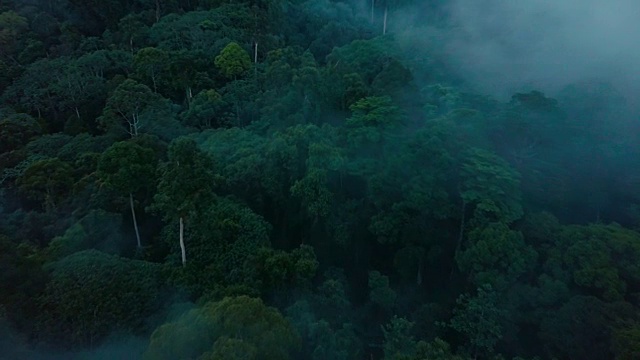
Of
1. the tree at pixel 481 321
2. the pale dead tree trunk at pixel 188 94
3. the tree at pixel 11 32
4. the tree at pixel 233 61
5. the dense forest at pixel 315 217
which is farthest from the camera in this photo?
the tree at pixel 233 61

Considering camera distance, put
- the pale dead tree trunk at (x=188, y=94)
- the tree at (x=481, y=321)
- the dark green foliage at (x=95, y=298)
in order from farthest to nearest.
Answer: the pale dead tree trunk at (x=188, y=94) < the tree at (x=481, y=321) < the dark green foliage at (x=95, y=298)

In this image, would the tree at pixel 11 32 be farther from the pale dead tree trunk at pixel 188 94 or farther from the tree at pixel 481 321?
the tree at pixel 481 321

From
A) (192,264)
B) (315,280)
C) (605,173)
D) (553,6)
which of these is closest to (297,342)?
(192,264)

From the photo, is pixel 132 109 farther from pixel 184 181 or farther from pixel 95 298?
pixel 95 298

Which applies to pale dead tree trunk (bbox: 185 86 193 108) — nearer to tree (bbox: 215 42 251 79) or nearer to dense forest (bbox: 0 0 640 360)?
dense forest (bbox: 0 0 640 360)

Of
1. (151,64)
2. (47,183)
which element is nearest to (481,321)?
(47,183)

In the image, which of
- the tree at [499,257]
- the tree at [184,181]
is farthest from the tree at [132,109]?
the tree at [499,257]

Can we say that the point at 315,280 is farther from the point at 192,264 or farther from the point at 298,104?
the point at 298,104
